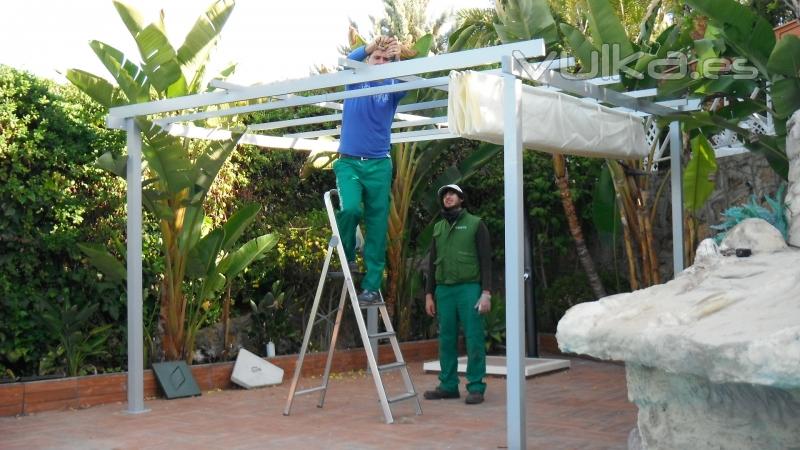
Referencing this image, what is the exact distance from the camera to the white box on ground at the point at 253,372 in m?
9.25

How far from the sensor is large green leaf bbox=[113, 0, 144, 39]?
27.6 ft

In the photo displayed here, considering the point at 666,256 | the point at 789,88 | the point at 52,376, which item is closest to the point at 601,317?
the point at 789,88

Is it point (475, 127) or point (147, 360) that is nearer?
point (475, 127)

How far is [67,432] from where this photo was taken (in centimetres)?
690

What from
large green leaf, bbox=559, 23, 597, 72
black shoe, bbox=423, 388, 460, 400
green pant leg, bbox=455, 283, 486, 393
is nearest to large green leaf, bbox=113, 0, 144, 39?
green pant leg, bbox=455, 283, 486, 393

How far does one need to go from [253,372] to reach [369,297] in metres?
2.53

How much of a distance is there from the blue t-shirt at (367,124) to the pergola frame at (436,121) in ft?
0.83

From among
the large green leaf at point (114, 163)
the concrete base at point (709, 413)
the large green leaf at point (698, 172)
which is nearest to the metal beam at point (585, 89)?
the large green leaf at point (698, 172)

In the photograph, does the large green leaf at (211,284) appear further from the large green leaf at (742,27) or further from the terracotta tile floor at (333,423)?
the large green leaf at (742,27)

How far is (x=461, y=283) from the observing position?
7922 mm

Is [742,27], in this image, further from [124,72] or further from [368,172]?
[124,72]

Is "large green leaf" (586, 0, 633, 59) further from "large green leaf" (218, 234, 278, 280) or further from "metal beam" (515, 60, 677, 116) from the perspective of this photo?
"large green leaf" (218, 234, 278, 280)

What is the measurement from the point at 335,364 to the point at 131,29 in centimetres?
414

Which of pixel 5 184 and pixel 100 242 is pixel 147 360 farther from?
pixel 5 184
